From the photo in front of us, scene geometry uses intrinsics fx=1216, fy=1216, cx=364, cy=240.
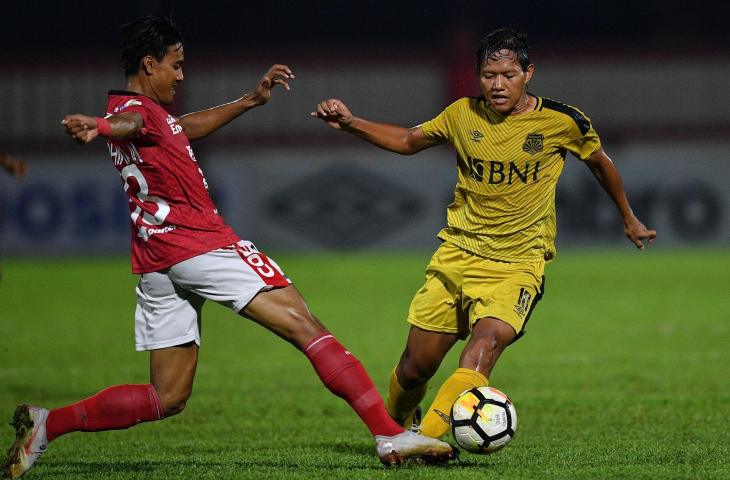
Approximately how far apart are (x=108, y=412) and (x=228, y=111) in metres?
1.60

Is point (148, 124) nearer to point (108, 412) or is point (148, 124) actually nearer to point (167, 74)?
point (167, 74)

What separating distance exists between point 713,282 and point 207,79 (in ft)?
45.0

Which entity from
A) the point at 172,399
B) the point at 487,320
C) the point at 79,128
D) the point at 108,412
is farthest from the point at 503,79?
the point at 108,412

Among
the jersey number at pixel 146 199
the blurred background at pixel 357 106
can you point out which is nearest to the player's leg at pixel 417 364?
the jersey number at pixel 146 199

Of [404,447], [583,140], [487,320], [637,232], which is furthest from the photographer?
[637,232]

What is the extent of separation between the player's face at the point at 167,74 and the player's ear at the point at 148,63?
0.03 feet

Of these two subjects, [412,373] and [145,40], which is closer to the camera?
[145,40]

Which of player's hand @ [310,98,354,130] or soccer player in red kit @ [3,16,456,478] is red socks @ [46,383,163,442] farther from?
player's hand @ [310,98,354,130]

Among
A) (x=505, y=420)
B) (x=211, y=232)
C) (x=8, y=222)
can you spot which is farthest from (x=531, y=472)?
(x=8, y=222)

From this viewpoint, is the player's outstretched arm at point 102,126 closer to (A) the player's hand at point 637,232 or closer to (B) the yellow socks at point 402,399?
(B) the yellow socks at point 402,399

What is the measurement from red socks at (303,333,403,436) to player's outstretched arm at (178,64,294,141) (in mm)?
1297

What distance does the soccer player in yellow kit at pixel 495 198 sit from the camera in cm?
587

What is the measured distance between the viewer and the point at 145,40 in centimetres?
561

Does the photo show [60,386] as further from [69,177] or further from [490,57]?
[69,177]
